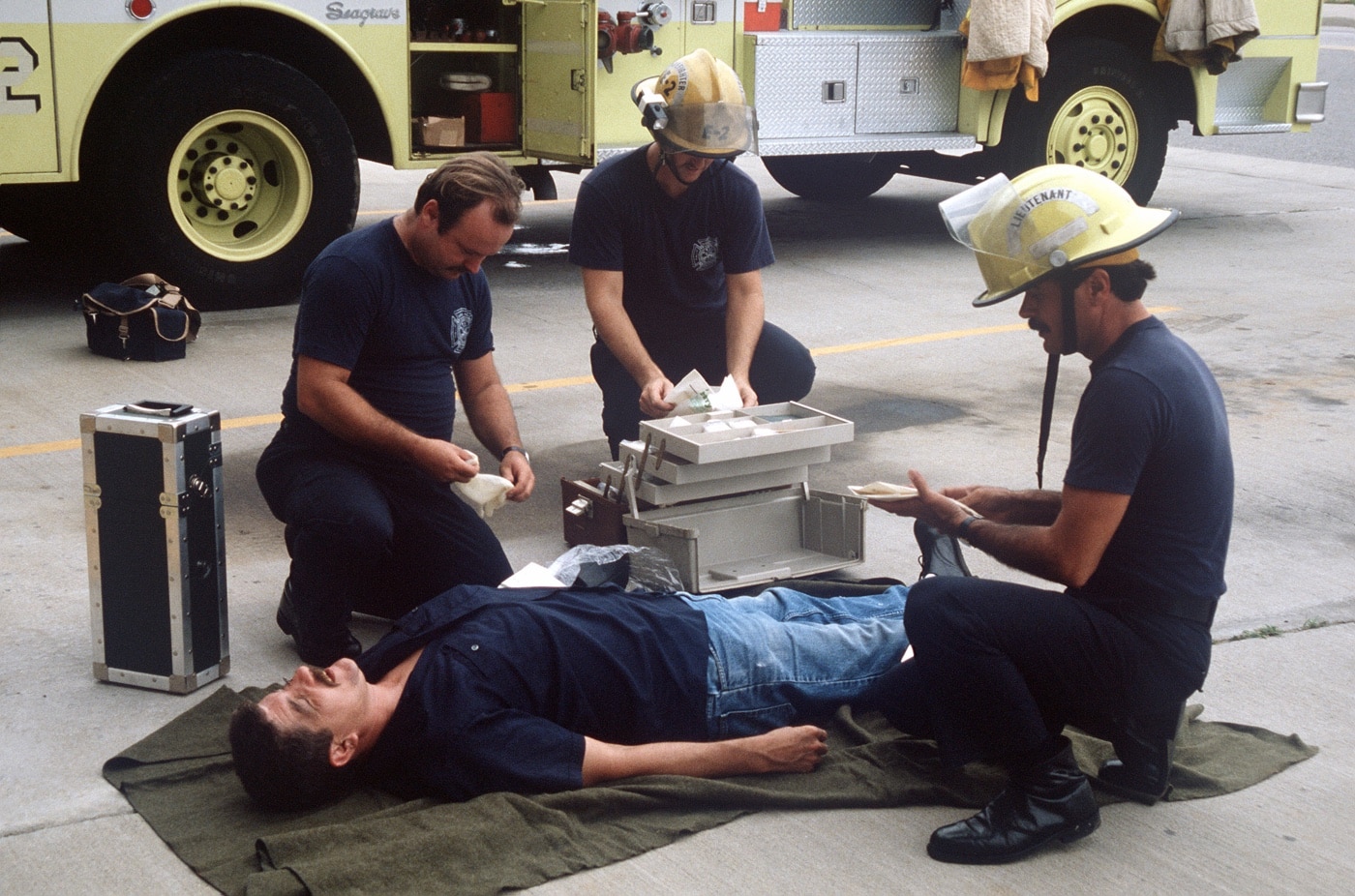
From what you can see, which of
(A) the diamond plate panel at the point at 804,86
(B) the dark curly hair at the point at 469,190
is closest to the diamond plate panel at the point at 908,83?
(A) the diamond plate panel at the point at 804,86

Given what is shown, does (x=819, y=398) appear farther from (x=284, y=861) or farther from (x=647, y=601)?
(x=284, y=861)

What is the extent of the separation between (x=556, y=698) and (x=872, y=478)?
2.68 metres

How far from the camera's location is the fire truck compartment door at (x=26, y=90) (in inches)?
285

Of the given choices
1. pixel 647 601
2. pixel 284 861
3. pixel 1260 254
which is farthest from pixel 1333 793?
pixel 1260 254

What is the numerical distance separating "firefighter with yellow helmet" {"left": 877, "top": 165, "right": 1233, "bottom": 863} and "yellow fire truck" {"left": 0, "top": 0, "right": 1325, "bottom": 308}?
5.37 m

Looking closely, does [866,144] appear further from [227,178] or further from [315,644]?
[315,644]

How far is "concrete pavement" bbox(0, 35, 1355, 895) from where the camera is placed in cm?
335

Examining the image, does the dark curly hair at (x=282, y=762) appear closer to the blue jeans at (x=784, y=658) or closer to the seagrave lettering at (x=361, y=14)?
the blue jeans at (x=784, y=658)

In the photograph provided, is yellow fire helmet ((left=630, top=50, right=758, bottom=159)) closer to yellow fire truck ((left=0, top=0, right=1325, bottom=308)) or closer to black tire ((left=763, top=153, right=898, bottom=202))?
yellow fire truck ((left=0, top=0, right=1325, bottom=308))

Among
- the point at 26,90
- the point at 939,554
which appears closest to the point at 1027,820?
the point at 939,554

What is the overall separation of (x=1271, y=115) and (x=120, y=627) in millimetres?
9565

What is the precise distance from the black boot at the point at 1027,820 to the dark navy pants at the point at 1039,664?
0.20ft

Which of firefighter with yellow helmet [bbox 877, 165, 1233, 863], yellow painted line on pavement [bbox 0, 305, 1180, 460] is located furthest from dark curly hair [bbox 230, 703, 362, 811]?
yellow painted line on pavement [bbox 0, 305, 1180, 460]

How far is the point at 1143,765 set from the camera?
3561 millimetres
